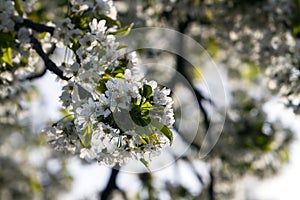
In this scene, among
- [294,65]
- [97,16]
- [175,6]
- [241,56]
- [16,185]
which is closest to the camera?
[97,16]

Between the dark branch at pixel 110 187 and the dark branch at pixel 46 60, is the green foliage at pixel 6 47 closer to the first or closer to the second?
the dark branch at pixel 46 60

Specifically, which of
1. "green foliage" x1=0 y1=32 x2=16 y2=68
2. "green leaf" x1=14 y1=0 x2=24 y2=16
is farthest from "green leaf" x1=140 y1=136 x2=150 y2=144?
"green leaf" x1=14 y1=0 x2=24 y2=16

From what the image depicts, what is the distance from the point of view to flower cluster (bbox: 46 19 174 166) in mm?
2727

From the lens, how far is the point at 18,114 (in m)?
5.23

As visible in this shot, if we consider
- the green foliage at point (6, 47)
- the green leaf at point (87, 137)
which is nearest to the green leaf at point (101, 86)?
the green leaf at point (87, 137)

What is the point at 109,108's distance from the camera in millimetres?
2707

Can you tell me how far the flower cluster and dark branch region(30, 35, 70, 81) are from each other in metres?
0.11

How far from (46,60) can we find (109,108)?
772 mm

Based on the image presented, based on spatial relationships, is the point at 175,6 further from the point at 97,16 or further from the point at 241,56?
the point at 97,16

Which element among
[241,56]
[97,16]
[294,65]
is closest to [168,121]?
[97,16]

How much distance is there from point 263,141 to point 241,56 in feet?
2.79

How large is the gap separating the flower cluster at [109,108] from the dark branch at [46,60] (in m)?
0.11

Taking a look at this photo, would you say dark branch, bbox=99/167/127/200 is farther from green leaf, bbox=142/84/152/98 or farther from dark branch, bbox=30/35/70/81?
green leaf, bbox=142/84/152/98

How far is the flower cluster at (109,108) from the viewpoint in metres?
2.73
